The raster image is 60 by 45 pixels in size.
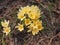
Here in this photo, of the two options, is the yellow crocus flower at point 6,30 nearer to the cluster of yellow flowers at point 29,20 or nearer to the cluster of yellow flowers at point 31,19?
the cluster of yellow flowers at point 29,20

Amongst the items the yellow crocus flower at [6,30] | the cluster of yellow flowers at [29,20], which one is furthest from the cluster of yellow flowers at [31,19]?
the yellow crocus flower at [6,30]

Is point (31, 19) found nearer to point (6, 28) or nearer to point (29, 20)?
point (29, 20)

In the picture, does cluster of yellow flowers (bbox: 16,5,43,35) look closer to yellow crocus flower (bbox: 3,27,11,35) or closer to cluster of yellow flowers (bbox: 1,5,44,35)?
cluster of yellow flowers (bbox: 1,5,44,35)

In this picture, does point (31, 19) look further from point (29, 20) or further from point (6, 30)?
point (6, 30)

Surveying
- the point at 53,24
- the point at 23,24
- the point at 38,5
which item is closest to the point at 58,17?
the point at 53,24

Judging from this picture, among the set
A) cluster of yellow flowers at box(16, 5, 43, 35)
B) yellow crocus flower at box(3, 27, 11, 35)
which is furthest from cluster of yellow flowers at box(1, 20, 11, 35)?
cluster of yellow flowers at box(16, 5, 43, 35)

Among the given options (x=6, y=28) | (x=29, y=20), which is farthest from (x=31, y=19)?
(x=6, y=28)

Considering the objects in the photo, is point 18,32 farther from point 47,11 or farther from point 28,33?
point 47,11

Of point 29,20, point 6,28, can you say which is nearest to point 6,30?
point 6,28

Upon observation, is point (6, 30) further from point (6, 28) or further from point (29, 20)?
point (29, 20)
